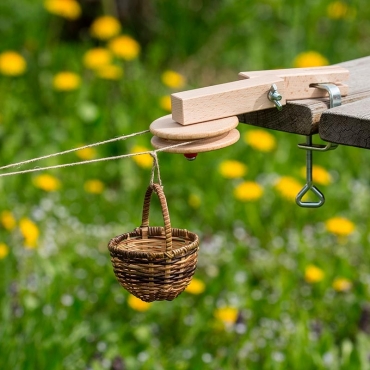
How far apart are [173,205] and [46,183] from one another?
1.80 ft

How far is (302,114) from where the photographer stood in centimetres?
134

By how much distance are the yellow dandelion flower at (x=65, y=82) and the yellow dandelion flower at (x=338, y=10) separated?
164 centimetres

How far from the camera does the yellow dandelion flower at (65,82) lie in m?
3.72

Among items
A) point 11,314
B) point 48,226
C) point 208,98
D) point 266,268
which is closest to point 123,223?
point 48,226

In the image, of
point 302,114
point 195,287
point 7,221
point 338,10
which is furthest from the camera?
point 338,10

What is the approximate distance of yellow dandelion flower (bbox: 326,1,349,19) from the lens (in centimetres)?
444

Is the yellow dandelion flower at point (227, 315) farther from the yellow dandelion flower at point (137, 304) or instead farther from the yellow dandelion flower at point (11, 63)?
the yellow dandelion flower at point (11, 63)

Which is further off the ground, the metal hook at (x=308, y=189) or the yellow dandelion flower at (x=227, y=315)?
the metal hook at (x=308, y=189)

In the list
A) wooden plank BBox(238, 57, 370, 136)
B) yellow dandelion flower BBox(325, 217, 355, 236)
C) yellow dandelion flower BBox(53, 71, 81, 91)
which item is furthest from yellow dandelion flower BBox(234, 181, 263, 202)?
wooden plank BBox(238, 57, 370, 136)

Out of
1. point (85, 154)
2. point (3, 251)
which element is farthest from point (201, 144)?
point (85, 154)

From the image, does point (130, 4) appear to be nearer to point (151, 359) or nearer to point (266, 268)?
point (266, 268)

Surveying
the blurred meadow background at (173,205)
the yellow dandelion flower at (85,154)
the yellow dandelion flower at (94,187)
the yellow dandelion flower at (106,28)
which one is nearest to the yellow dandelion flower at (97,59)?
the blurred meadow background at (173,205)

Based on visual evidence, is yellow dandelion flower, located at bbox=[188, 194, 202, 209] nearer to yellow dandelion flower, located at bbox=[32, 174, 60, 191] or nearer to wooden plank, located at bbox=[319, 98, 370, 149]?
yellow dandelion flower, located at bbox=[32, 174, 60, 191]

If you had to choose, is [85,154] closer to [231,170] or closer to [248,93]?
[231,170]
